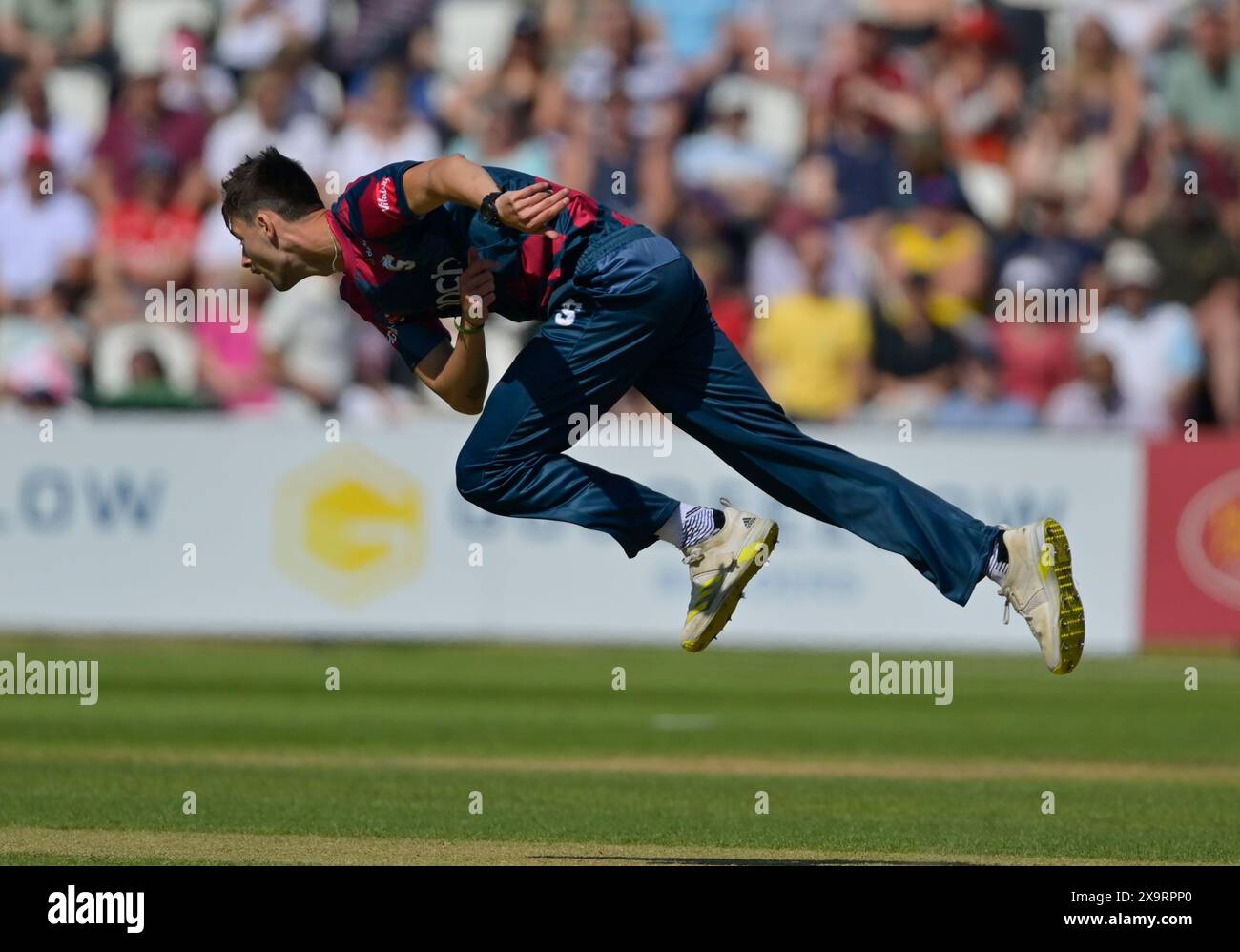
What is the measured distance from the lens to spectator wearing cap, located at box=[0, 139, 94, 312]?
21.2 metres

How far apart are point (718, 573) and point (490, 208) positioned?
1.94 m

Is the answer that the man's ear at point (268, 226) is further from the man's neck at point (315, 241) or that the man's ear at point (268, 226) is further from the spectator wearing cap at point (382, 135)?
the spectator wearing cap at point (382, 135)

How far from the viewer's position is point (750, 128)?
22375 mm

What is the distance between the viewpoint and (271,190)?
29.0 ft

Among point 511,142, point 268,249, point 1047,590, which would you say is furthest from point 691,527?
point 511,142

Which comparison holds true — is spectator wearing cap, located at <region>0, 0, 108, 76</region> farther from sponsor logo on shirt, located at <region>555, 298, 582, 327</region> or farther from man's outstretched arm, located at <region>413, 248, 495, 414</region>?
sponsor logo on shirt, located at <region>555, 298, 582, 327</region>

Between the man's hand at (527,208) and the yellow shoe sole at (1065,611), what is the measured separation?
2460mm

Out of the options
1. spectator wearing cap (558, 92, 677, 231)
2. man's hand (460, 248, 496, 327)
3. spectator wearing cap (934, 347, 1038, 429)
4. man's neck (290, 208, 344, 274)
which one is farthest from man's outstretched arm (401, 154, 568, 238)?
spectator wearing cap (558, 92, 677, 231)

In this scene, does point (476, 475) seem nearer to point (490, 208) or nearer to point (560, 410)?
point (560, 410)

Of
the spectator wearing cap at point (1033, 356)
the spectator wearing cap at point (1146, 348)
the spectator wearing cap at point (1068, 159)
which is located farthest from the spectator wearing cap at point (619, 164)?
the spectator wearing cap at point (1146, 348)

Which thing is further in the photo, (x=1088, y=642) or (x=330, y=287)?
(x=330, y=287)

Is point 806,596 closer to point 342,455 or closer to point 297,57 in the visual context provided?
point 342,455

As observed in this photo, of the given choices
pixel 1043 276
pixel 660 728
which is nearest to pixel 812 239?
pixel 1043 276
